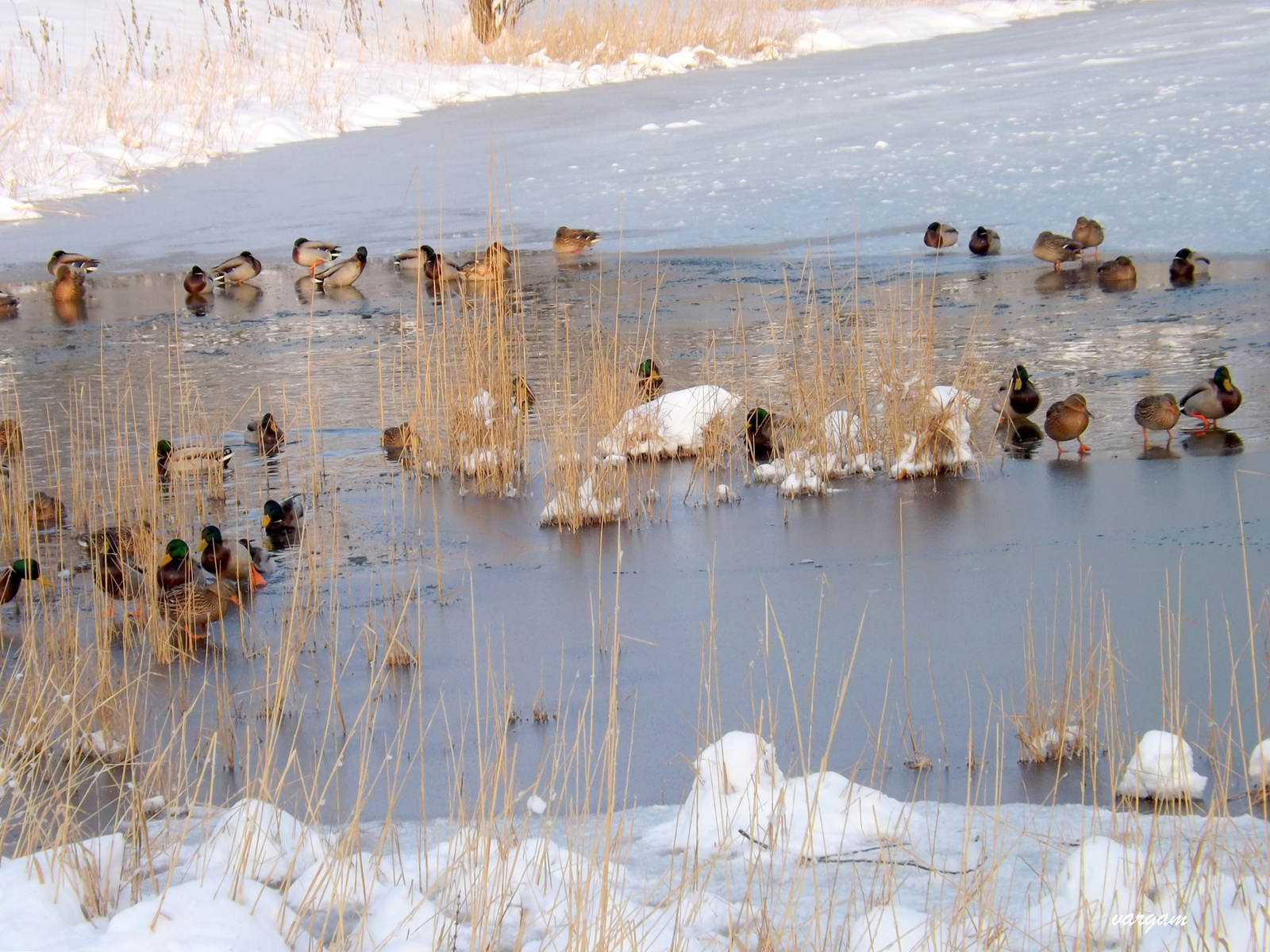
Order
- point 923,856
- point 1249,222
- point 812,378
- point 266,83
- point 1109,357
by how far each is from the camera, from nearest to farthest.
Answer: point 923,856, point 812,378, point 1109,357, point 1249,222, point 266,83

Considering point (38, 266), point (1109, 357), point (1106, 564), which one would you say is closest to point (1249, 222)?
point (1109, 357)

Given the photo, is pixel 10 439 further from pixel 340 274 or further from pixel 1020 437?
pixel 340 274

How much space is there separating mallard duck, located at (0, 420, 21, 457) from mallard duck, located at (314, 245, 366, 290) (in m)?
A: 5.40

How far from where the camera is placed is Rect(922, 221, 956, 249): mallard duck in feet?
38.1

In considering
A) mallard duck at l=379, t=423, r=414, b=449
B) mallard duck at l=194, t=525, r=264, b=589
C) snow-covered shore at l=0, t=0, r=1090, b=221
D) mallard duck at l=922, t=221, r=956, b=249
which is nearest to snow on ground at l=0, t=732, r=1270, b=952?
mallard duck at l=194, t=525, r=264, b=589

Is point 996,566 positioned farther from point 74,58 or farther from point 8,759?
point 74,58

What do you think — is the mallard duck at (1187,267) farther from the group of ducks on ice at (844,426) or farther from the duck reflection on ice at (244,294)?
the duck reflection on ice at (244,294)

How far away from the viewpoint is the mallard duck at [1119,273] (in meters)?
10.5

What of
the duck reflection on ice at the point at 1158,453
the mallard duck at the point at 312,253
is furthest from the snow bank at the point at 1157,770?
the mallard duck at the point at 312,253

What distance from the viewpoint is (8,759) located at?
2.92 m

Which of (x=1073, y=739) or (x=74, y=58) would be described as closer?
(x=1073, y=739)

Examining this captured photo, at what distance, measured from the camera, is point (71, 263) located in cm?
1270

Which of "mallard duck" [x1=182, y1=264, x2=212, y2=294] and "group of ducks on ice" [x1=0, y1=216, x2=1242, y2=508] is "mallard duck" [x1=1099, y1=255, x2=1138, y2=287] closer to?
"group of ducks on ice" [x1=0, y1=216, x2=1242, y2=508]

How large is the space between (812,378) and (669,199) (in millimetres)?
8416
